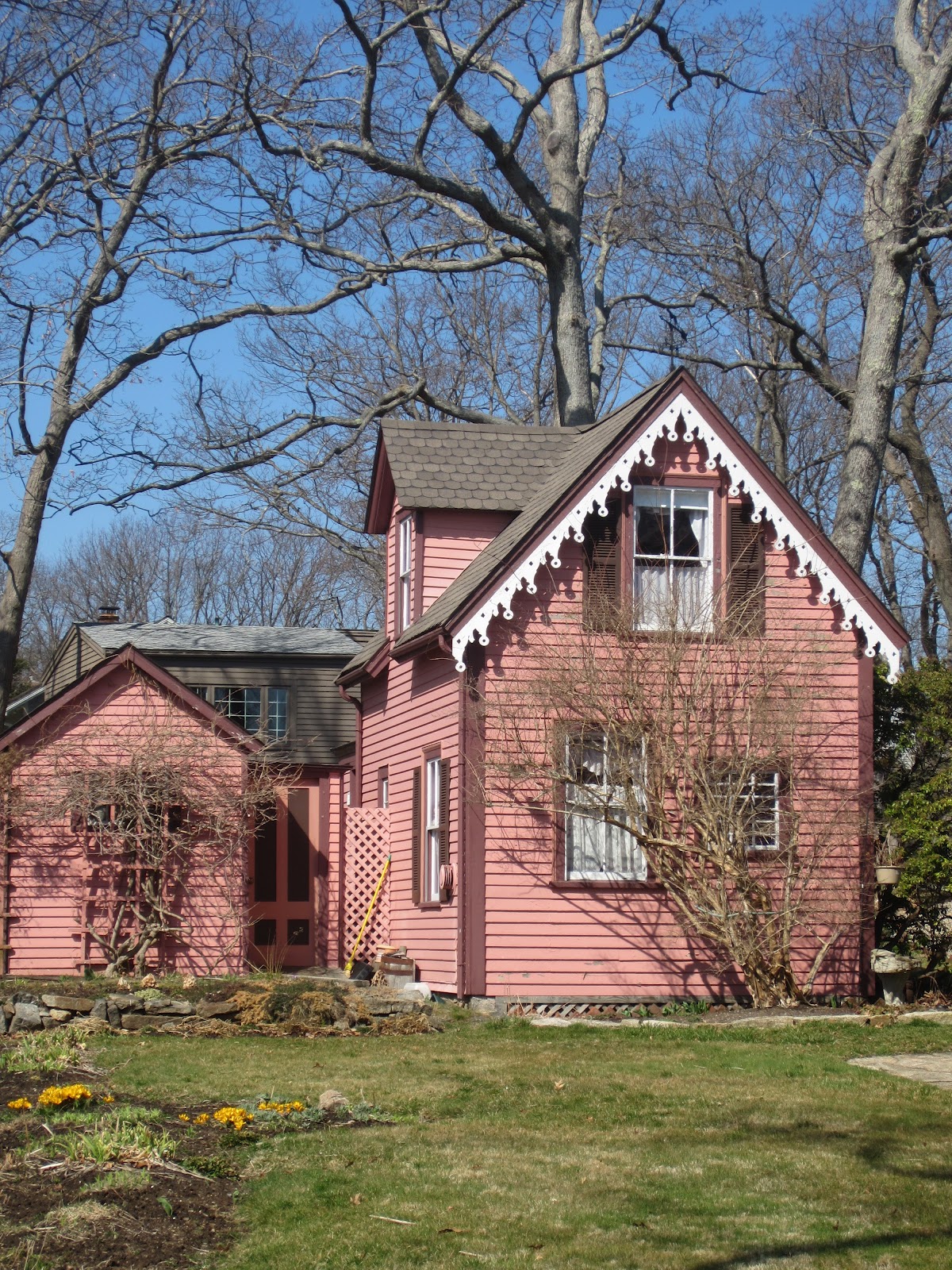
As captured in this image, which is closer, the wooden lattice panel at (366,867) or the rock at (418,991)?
the rock at (418,991)

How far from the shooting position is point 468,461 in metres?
18.3

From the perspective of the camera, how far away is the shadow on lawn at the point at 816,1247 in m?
5.89

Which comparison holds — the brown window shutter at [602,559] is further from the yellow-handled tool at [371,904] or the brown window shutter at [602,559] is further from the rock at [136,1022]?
the rock at [136,1022]

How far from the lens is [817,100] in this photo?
23.8 meters

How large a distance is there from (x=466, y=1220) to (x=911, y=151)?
17.3 m

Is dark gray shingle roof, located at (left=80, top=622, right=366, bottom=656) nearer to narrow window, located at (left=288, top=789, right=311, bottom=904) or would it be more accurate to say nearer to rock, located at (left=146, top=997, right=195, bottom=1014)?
narrow window, located at (left=288, top=789, right=311, bottom=904)

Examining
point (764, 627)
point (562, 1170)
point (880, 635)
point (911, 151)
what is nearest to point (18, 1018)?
point (562, 1170)

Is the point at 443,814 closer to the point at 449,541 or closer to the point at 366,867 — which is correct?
the point at 366,867

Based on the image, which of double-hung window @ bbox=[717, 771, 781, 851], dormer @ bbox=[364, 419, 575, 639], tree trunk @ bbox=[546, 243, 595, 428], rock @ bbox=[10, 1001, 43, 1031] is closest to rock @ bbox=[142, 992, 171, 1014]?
rock @ bbox=[10, 1001, 43, 1031]

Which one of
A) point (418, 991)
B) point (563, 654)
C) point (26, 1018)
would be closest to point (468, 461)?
point (563, 654)

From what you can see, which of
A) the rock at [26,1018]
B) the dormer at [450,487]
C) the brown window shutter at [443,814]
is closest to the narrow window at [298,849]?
the dormer at [450,487]

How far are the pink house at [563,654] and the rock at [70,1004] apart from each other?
367 cm

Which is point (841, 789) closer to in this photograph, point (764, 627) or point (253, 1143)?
point (764, 627)

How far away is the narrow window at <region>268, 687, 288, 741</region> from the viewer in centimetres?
2794
